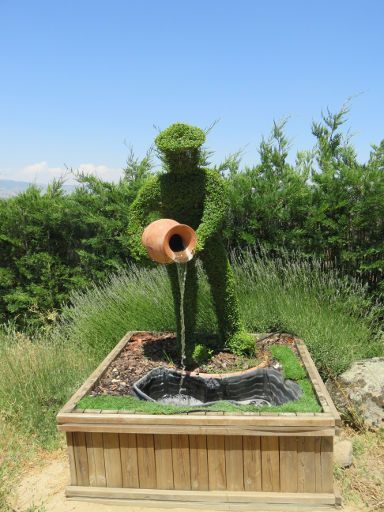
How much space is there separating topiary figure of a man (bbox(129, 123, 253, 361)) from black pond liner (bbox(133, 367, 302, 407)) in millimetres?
344

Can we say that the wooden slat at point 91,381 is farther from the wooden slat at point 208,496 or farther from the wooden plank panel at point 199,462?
the wooden plank panel at point 199,462

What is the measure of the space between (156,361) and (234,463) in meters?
1.45

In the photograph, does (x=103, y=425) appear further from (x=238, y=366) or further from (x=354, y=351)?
(x=354, y=351)

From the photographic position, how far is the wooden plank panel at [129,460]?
287 cm

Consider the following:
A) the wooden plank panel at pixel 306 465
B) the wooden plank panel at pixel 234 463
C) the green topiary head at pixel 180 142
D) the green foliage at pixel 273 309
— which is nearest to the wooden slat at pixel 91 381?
the green foliage at pixel 273 309

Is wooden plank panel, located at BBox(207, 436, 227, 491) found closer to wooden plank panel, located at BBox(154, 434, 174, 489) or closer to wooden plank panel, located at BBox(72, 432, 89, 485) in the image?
wooden plank panel, located at BBox(154, 434, 174, 489)

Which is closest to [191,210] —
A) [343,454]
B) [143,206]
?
[143,206]

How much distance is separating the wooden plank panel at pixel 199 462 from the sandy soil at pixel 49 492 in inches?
5.8

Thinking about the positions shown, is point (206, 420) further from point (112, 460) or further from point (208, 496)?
point (112, 460)

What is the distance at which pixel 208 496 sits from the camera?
9.25ft

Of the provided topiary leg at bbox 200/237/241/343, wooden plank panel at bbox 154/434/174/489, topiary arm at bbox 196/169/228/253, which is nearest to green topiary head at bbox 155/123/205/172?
topiary arm at bbox 196/169/228/253

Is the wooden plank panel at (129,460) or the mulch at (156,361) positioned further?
the mulch at (156,361)

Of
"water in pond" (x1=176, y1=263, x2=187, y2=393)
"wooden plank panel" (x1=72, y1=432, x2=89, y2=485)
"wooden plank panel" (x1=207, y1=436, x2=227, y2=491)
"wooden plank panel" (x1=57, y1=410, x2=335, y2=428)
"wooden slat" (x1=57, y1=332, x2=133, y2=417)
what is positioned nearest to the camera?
"wooden plank panel" (x1=57, y1=410, x2=335, y2=428)

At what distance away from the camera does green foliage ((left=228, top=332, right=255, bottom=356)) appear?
13.3ft
